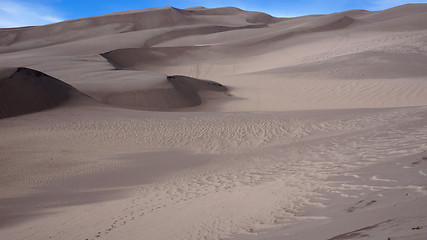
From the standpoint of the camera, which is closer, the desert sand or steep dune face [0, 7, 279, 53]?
the desert sand

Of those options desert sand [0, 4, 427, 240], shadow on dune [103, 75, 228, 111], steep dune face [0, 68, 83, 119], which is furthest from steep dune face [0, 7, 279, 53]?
steep dune face [0, 68, 83, 119]

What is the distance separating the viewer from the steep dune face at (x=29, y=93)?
43.2ft

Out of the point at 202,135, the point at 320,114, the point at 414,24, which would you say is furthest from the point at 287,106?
the point at 414,24

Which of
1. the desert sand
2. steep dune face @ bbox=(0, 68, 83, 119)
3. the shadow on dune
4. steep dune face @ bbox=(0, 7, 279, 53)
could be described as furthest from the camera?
steep dune face @ bbox=(0, 7, 279, 53)

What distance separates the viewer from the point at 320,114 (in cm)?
1208

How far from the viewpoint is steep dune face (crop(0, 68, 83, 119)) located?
13180 mm

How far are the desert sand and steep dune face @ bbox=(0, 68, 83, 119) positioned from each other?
49 mm

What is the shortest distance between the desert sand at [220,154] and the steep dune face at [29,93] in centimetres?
5

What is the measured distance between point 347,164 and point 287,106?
9610 millimetres

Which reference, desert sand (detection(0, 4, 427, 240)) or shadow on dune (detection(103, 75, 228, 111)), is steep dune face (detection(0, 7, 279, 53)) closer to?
desert sand (detection(0, 4, 427, 240))

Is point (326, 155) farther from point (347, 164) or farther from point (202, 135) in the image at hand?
point (202, 135)

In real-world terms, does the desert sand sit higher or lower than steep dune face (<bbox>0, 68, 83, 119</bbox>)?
lower

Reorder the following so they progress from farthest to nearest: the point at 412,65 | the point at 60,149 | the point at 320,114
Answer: the point at 412,65 → the point at 320,114 → the point at 60,149

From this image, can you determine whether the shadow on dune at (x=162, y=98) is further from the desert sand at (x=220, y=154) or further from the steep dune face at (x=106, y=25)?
the steep dune face at (x=106, y=25)
